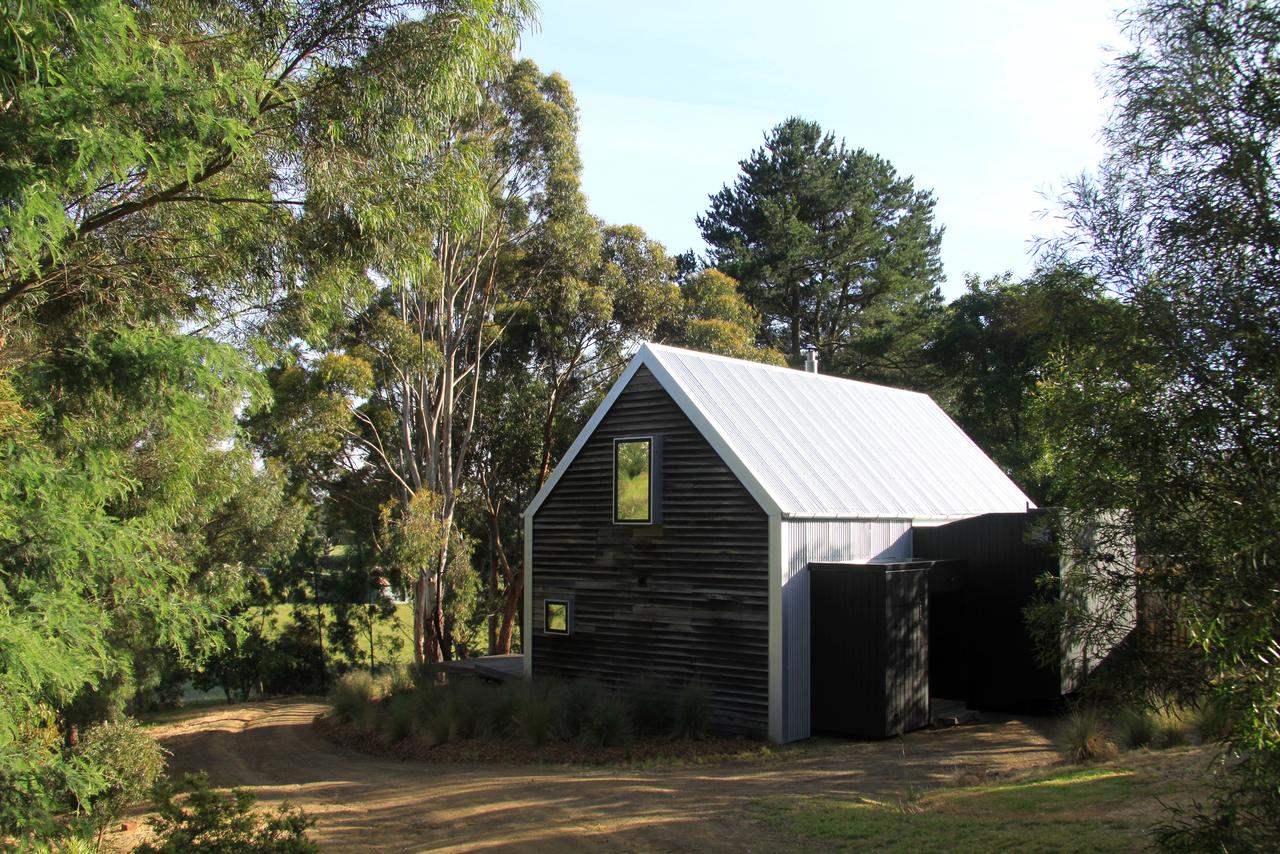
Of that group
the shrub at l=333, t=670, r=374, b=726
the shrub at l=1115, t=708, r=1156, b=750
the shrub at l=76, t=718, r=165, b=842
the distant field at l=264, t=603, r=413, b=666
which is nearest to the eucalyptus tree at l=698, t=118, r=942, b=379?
the distant field at l=264, t=603, r=413, b=666

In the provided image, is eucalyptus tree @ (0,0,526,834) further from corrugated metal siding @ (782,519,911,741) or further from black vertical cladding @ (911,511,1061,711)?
black vertical cladding @ (911,511,1061,711)

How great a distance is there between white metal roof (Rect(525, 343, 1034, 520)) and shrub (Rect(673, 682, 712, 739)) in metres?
3.13

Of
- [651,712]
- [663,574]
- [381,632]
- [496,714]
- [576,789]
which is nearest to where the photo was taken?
[576,789]

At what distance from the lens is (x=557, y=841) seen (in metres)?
9.40

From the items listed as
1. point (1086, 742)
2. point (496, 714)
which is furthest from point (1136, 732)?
point (496, 714)

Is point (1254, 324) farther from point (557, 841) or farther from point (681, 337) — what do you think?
point (681, 337)

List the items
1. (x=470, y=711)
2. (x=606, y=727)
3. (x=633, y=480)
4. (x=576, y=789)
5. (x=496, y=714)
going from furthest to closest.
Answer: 1. (x=633, y=480)
2. (x=470, y=711)
3. (x=496, y=714)
4. (x=606, y=727)
5. (x=576, y=789)

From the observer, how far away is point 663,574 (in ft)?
53.7

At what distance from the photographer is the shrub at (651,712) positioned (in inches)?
594

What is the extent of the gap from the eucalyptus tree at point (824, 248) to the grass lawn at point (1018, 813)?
1133 inches

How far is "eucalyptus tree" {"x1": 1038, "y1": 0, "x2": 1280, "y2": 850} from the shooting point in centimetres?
625

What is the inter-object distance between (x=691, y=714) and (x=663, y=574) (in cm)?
247

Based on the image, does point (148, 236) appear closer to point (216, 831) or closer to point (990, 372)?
point (216, 831)

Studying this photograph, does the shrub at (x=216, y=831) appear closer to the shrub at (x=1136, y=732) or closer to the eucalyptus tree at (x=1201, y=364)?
the eucalyptus tree at (x=1201, y=364)
